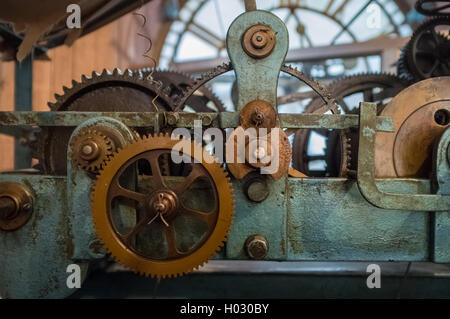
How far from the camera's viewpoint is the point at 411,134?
4.32ft

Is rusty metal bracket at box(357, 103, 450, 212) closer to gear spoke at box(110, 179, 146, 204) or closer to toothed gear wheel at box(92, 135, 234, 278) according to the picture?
toothed gear wheel at box(92, 135, 234, 278)

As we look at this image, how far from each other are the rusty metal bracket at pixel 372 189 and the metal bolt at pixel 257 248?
0.43 metres

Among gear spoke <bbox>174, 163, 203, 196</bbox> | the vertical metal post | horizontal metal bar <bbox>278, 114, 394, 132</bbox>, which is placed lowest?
gear spoke <bbox>174, 163, 203, 196</bbox>

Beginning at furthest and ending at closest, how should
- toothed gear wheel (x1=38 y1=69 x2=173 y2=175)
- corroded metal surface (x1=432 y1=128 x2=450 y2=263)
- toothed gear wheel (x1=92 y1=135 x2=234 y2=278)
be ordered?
toothed gear wheel (x1=38 y1=69 x2=173 y2=175)
corroded metal surface (x1=432 y1=128 x2=450 y2=263)
toothed gear wheel (x1=92 y1=135 x2=234 y2=278)

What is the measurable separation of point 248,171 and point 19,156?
8.09 ft

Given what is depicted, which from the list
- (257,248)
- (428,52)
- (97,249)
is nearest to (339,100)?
(428,52)

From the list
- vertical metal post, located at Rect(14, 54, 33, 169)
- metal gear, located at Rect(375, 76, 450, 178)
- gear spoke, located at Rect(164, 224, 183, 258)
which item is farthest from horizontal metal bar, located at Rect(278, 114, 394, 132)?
vertical metal post, located at Rect(14, 54, 33, 169)

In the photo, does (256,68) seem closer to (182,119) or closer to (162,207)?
(182,119)

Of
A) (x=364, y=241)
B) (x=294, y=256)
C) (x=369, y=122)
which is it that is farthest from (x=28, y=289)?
(x=369, y=122)

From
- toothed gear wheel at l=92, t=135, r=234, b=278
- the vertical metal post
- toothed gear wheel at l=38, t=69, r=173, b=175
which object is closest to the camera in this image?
toothed gear wheel at l=92, t=135, r=234, b=278

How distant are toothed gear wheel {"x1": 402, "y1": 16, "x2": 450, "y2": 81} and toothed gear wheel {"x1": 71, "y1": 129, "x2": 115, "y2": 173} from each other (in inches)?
77.0

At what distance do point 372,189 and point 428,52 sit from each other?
4.63 ft

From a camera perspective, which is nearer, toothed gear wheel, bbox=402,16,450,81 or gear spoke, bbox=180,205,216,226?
gear spoke, bbox=180,205,216,226

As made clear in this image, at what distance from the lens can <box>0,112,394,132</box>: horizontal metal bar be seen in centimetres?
120
